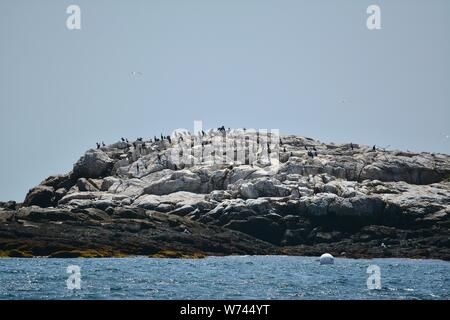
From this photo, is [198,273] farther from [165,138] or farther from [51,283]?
[165,138]

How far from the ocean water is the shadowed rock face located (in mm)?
17159

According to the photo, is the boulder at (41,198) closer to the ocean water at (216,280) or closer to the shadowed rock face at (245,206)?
the shadowed rock face at (245,206)

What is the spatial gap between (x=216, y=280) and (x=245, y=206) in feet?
205

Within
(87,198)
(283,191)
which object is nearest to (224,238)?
(283,191)

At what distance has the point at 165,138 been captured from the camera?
179375mm

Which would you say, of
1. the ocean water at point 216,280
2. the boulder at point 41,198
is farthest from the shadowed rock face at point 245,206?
the ocean water at point 216,280

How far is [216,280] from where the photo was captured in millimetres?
71812

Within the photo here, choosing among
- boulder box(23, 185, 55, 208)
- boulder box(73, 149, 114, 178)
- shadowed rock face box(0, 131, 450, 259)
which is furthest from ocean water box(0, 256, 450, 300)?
boulder box(73, 149, 114, 178)

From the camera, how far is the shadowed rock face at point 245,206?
120 meters

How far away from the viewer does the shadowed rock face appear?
120 metres

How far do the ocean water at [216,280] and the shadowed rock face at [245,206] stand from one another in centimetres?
1716

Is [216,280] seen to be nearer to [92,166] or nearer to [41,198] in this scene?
[41,198]

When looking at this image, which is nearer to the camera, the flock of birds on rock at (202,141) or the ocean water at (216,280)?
the ocean water at (216,280)

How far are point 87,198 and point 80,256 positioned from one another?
124ft
